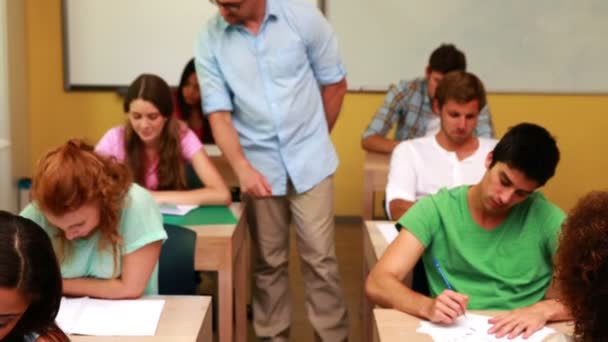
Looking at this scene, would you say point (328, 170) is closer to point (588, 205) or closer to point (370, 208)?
point (370, 208)

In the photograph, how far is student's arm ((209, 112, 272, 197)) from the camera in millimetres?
2658

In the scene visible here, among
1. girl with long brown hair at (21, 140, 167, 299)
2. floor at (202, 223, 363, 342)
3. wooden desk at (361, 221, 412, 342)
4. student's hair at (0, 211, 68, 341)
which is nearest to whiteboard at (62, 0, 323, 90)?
floor at (202, 223, 363, 342)

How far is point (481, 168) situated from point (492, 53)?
2.21 meters

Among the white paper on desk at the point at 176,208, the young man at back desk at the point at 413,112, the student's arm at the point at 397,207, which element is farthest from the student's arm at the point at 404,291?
the young man at back desk at the point at 413,112

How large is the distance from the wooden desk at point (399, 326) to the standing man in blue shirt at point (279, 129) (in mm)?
1025

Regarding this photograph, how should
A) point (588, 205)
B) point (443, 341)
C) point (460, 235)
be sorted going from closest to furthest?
point (588, 205)
point (443, 341)
point (460, 235)

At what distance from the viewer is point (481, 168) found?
2.83 meters

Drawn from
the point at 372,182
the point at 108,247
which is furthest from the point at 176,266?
the point at 372,182

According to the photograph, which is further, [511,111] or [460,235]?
[511,111]

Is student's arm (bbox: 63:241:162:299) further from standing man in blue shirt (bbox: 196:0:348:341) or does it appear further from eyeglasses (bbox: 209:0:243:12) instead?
eyeglasses (bbox: 209:0:243:12)

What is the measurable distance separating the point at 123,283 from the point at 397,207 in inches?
46.3

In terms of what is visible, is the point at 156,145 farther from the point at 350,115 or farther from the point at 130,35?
the point at 350,115

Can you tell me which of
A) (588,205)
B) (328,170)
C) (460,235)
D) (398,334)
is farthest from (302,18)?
(588,205)

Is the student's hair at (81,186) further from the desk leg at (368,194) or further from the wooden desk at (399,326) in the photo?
the desk leg at (368,194)
